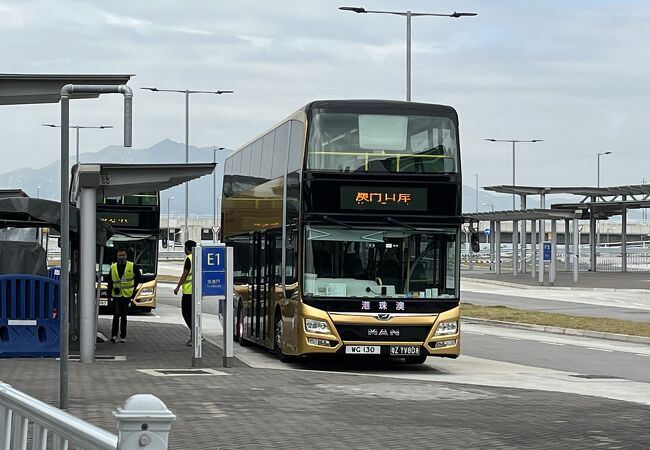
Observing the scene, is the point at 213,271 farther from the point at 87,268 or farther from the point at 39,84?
the point at 39,84

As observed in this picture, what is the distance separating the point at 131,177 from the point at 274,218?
240 centimetres

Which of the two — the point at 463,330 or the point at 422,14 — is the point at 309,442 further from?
the point at 422,14

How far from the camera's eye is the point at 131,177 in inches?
881

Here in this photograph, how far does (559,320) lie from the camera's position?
36406 millimetres

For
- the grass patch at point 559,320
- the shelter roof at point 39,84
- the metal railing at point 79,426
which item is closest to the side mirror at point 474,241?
the grass patch at point 559,320

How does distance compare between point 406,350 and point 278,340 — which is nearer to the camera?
point 406,350

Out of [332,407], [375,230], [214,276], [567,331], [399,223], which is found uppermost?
[399,223]

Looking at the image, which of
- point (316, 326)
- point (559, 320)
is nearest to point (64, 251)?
point (316, 326)

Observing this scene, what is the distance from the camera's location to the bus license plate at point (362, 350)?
20.6 metres

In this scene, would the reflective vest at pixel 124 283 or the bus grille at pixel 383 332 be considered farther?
the reflective vest at pixel 124 283

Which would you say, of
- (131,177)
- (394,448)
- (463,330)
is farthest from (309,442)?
(463,330)

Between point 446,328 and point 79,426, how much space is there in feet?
51.5

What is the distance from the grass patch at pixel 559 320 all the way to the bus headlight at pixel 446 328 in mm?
11332

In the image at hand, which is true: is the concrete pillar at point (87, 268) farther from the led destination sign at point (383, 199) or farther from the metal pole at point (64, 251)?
the metal pole at point (64, 251)
